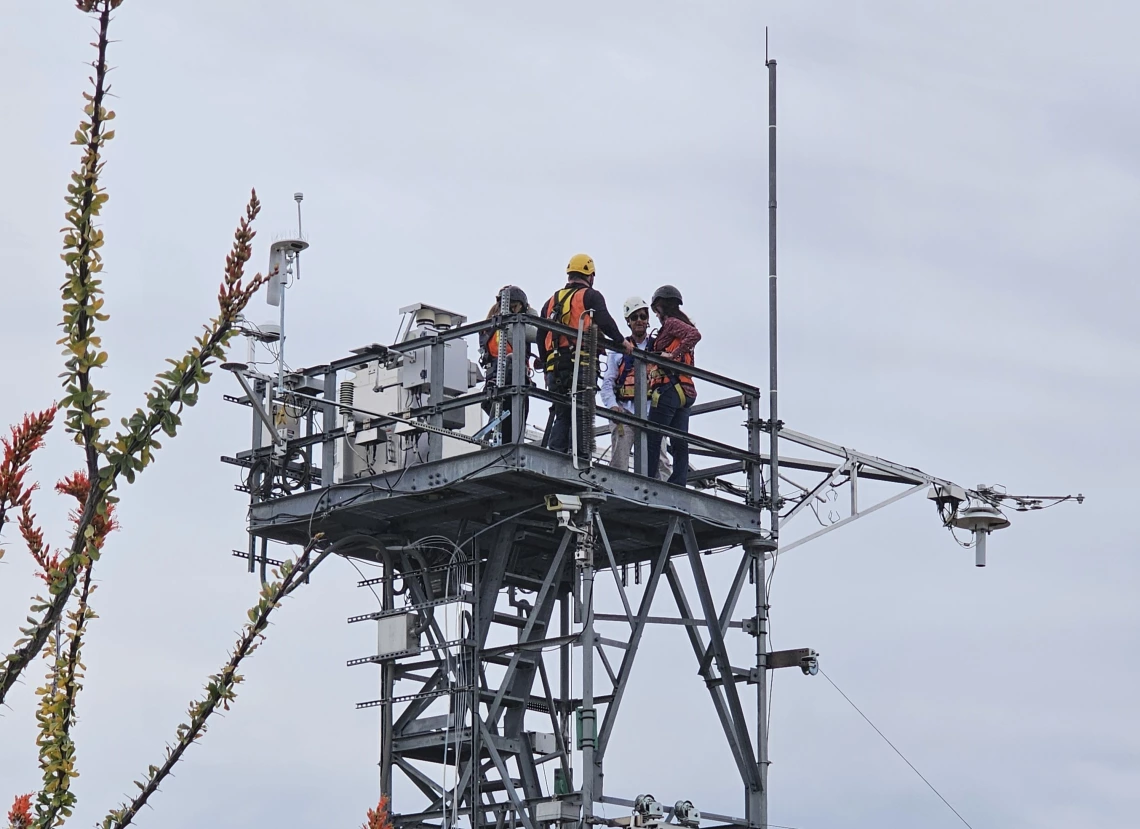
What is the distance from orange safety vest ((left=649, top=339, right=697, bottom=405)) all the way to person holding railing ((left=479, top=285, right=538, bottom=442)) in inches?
73.2

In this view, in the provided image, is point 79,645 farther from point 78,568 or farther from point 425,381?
point 425,381

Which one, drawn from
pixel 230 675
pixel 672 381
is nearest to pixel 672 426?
pixel 672 381

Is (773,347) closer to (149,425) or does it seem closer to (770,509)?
(770,509)

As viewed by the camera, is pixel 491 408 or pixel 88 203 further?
pixel 491 408

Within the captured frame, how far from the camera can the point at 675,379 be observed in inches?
927

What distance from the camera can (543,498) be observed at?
22.6 metres

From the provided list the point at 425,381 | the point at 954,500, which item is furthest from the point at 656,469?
the point at 954,500

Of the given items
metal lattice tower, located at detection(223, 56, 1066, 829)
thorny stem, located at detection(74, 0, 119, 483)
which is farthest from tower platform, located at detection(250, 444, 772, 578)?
thorny stem, located at detection(74, 0, 119, 483)

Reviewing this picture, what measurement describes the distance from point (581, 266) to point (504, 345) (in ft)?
5.53

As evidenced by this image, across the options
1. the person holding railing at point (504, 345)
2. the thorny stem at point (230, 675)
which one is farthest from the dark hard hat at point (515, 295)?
the thorny stem at point (230, 675)

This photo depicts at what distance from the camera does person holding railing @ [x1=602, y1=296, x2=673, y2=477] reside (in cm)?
2327

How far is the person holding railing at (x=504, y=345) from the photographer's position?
21812 millimetres

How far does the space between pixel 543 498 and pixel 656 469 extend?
157cm

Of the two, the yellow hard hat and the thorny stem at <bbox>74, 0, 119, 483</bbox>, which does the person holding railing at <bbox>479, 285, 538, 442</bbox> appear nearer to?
the yellow hard hat
